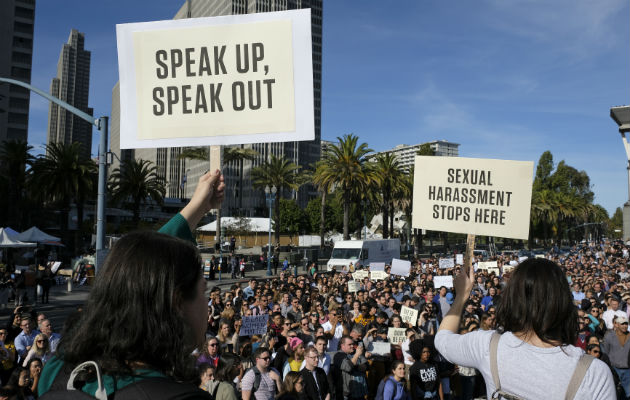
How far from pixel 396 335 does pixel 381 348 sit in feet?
2.50

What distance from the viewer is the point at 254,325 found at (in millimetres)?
8523

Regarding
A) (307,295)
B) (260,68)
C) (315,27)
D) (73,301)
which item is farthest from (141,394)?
(315,27)

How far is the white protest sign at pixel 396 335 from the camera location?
914 cm

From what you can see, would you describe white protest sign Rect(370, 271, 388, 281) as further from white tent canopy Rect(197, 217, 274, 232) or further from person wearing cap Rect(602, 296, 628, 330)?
white tent canopy Rect(197, 217, 274, 232)

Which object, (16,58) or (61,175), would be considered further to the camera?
(16,58)

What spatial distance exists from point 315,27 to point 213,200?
13792 cm

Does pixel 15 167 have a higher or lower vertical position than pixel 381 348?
higher

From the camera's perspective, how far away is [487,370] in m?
2.28

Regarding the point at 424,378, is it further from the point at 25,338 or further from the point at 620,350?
the point at 25,338

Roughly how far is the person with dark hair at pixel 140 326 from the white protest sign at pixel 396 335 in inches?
328

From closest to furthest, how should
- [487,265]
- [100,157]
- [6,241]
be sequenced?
[100,157]
[6,241]
[487,265]

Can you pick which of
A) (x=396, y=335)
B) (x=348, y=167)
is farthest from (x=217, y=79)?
(x=348, y=167)

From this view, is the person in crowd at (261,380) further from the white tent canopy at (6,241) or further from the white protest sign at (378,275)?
the white tent canopy at (6,241)

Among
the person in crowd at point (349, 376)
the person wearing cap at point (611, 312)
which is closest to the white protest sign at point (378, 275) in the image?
the person wearing cap at point (611, 312)
